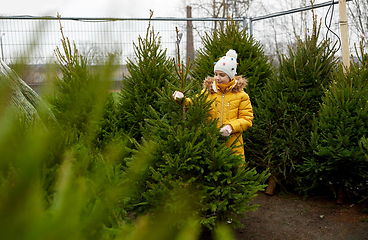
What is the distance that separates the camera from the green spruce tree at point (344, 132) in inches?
133

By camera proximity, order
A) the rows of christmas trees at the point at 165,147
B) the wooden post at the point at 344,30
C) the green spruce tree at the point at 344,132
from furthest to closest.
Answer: the wooden post at the point at 344,30 → the green spruce tree at the point at 344,132 → the rows of christmas trees at the point at 165,147

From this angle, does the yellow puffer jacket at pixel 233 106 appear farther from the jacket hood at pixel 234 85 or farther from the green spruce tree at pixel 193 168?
the green spruce tree at pixel 193 168

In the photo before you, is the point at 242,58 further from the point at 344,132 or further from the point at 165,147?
the point at 165,147

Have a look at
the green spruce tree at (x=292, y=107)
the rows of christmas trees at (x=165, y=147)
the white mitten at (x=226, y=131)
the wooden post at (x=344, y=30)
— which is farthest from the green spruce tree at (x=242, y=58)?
the white mitten at (x=226, y=131)

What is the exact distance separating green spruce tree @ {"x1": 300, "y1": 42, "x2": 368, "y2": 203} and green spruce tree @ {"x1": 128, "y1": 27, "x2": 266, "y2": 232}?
1.36 m

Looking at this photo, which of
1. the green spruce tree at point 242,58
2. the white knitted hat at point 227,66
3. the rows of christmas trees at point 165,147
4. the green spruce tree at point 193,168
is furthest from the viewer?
the green spruce tree at point 242,58

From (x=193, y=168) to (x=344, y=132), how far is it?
6.46ft

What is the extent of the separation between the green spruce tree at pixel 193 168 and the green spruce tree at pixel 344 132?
4.46ft

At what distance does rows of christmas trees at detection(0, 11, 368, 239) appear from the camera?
55cm

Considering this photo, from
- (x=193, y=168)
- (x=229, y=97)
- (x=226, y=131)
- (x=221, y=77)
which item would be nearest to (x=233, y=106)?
(x=229, y=97)

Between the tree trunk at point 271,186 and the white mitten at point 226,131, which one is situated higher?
the white mitten at point 226,131

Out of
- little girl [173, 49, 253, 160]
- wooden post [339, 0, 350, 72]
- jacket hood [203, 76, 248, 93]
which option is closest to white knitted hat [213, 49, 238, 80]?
little girl [173, 49, 253, 160]

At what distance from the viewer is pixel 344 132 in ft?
11.3

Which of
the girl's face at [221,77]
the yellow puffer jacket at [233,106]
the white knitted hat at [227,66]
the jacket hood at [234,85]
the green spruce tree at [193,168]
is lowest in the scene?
the green spruce tree at [193,168]
